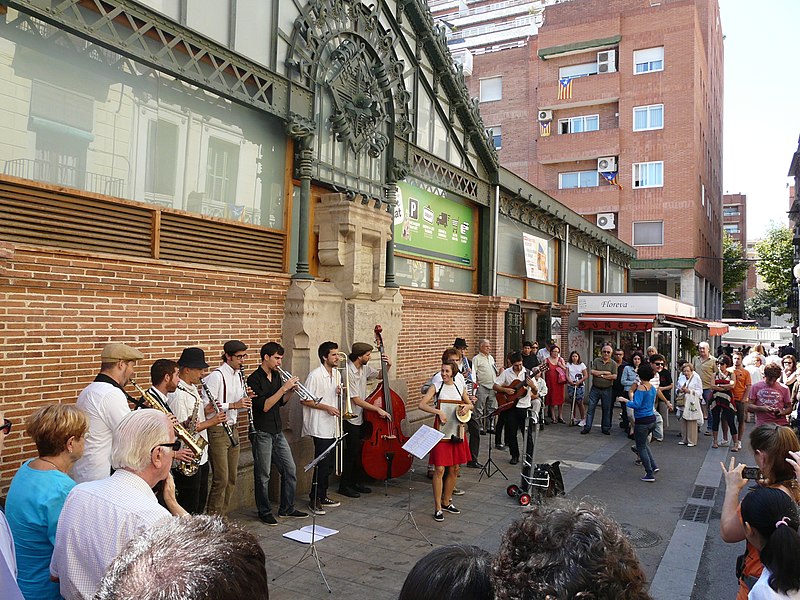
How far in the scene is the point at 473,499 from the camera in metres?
8.01

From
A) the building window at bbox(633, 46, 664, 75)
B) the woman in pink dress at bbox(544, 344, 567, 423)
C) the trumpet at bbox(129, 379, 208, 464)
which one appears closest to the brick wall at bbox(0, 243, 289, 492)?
the trumpet at bbox(129, 379, 208, 464)

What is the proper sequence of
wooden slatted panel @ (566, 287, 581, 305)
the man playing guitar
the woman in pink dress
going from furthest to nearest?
wooden slatted panel @ (566, 287, 581, 305), the woman in pink dress, the man playing guitar

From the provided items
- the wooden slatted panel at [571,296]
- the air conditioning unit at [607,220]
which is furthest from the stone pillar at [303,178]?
the air conditioning unit at [607,220]

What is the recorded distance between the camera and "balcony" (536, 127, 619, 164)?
3394 centimetres

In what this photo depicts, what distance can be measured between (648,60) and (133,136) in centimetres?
3366

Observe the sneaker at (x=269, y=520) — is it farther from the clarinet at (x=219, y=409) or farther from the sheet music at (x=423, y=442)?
the sheet music at (x=423, y=442)

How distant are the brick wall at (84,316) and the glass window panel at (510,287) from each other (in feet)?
29.0

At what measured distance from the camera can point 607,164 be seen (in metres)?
33.9

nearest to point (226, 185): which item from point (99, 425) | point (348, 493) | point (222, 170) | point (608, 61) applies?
point (222, 170)

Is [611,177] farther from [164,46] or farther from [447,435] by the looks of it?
[164,46]

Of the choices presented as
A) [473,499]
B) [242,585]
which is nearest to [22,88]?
[242,585]

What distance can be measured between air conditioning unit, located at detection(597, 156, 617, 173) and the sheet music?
30.6m

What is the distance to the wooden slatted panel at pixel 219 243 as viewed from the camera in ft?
23.2

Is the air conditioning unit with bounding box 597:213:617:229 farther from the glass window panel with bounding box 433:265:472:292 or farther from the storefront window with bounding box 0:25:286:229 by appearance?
the storefront window with bounding box 0:25:286:229
